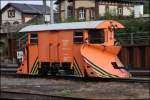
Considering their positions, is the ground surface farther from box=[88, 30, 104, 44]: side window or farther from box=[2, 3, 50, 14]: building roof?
box=[2, 3, 50, 14]: building roof

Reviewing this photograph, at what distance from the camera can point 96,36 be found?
2233 cm

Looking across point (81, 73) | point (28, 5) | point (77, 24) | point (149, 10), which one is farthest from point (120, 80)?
point (28, 5)

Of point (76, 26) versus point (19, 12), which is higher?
point (19, 12)

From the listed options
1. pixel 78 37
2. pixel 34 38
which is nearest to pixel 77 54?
pixel 78 37

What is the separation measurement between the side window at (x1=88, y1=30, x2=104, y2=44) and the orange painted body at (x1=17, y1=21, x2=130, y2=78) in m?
0.16

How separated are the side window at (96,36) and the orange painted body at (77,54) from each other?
158mm

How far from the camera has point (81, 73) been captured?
72.9ft

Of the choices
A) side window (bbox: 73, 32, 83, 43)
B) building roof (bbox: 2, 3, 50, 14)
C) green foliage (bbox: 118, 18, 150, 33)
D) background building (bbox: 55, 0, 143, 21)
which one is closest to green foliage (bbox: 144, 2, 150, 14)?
green foliage (bbox: 118, 18, 150, 33)

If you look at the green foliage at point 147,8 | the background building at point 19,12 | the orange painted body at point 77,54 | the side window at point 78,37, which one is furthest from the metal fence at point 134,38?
the background building at point 19,12

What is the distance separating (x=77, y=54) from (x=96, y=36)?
1108mm

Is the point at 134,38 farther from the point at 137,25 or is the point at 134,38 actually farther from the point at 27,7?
the point at 27,7

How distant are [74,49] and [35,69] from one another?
2878 millimetres

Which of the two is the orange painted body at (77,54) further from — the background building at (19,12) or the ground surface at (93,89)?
the background building at (19,12)

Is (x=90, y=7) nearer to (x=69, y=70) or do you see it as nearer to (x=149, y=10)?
(x=149, y=10)
